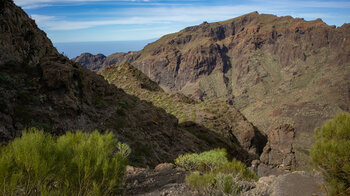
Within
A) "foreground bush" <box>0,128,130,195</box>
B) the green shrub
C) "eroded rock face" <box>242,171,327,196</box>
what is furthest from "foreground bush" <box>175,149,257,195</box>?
"foreground bush" <box>0,128,130,195</box>

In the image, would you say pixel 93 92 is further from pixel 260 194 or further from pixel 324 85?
pixel 324 85

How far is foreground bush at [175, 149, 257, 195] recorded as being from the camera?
6.81 metres

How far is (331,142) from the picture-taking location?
25.1 feet

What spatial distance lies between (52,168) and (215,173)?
236 inches

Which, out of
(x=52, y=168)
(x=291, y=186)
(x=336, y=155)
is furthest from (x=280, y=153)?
(x=52, y=168)

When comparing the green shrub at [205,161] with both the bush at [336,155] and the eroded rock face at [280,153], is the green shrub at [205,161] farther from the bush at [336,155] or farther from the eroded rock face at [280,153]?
the eroded rock face at [280,153]

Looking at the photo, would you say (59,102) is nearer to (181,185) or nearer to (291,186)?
(181,185)

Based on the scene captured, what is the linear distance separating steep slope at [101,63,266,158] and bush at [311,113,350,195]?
501 inches

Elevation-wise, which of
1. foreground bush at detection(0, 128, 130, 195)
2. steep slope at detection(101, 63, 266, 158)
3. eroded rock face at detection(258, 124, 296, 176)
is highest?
foreground bush at detection(0, 128, 130, 195)

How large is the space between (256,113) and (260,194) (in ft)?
448

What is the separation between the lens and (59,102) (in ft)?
37.2

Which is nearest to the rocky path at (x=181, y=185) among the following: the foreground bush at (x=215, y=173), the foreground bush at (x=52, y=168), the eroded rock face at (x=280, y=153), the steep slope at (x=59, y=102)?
the foreground bush at (x=215, y=173)

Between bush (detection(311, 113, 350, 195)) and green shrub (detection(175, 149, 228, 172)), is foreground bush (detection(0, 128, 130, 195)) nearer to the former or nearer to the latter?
green shrub (detection(175, 149, 228, 172))

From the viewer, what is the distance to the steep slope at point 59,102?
33.2 feet
